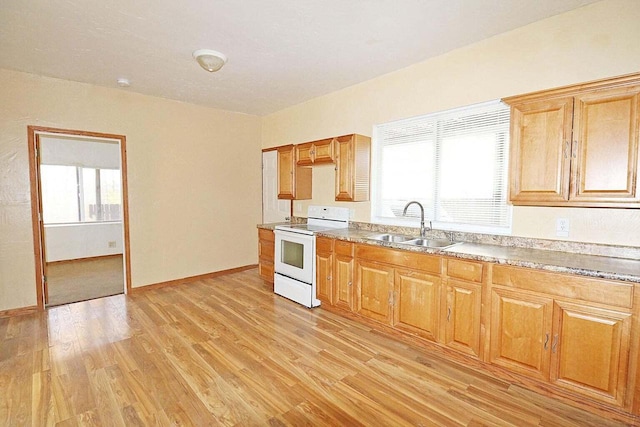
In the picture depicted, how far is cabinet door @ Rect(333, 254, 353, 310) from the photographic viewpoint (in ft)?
10.4

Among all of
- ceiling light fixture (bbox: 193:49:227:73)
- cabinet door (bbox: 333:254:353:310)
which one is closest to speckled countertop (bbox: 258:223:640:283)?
cabinet door (bbox: 333:254:353:310)

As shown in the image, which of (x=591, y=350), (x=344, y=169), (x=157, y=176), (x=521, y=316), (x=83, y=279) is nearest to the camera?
(x=591, y=350)

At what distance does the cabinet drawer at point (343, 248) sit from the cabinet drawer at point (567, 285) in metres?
1.37

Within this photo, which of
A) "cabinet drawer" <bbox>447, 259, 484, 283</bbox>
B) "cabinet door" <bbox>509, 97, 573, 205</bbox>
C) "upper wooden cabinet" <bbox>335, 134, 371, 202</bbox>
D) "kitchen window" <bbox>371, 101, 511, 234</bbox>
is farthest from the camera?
"upper wooden cabinet" <bbox>335, 134, 371, 202</bbox>

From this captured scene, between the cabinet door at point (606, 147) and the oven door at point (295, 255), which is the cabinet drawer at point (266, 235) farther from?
the cabinet door at point (606, 147)

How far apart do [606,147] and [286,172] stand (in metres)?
3.46

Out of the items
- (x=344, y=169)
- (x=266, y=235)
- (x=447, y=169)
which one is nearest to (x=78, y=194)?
(x=266, y=235)

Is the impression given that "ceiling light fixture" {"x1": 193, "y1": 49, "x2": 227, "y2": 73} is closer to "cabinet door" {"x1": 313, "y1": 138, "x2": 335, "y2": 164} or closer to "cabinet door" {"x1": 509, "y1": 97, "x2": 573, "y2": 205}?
"cabinet door" {"x1": 313, "y1": 138, "x2": 335, "y2": 164}

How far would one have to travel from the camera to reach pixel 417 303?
8.56 ft

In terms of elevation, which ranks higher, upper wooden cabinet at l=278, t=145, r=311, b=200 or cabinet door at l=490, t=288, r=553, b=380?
upper wooden cabinet at l=278, t=145, r=311, b=200

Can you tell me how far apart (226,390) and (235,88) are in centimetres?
339

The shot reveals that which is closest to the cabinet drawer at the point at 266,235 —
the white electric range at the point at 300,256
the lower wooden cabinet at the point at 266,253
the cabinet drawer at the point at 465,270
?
the lower wooden cabinet at the point at 266,253

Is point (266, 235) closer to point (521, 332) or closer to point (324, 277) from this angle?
point (324, 277)

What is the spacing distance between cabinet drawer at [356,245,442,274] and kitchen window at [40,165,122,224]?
5166mm
